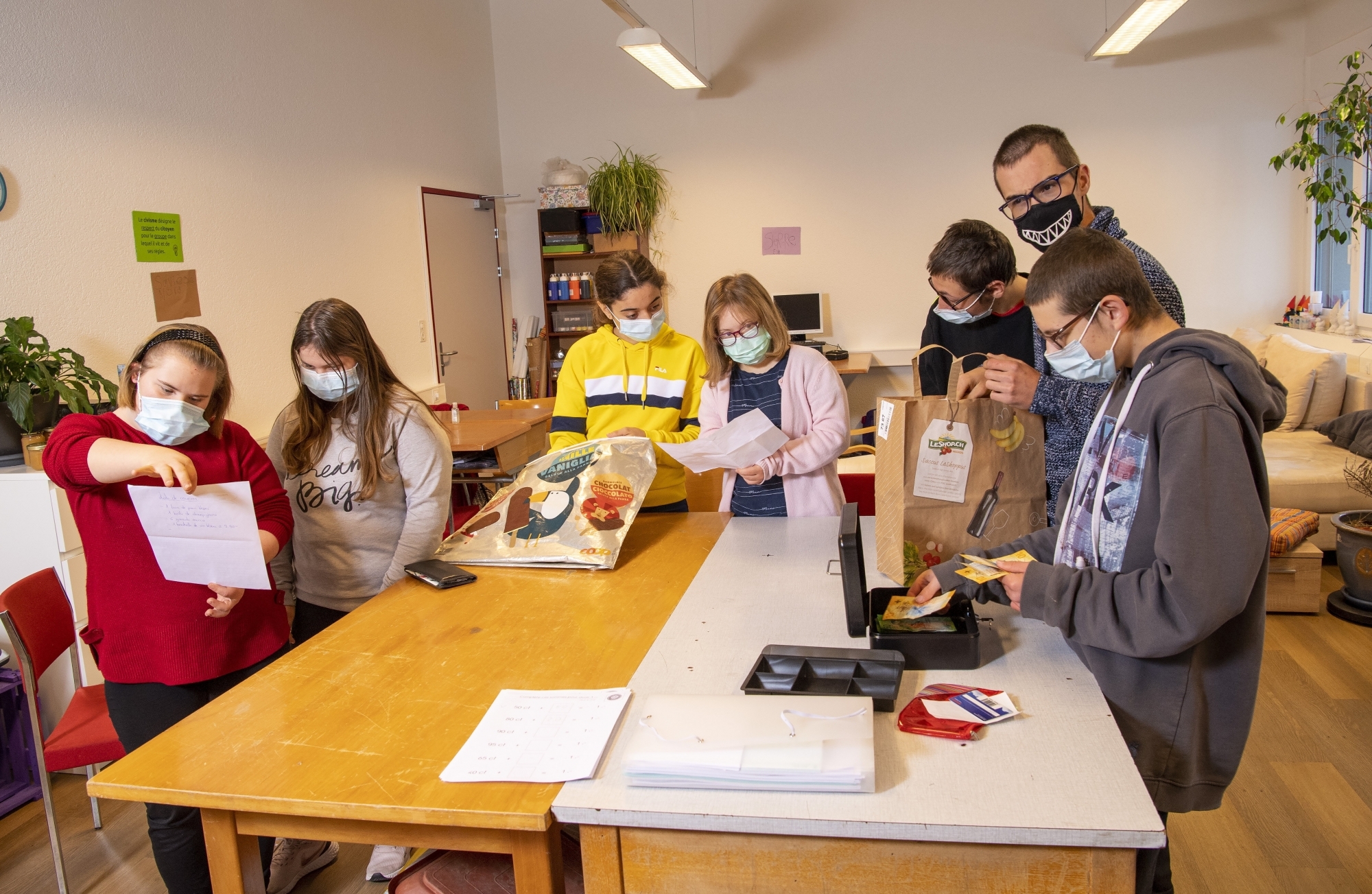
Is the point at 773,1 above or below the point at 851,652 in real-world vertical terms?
above

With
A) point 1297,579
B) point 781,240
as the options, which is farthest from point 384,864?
point 781,240

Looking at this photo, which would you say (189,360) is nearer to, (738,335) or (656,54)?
(738,335)

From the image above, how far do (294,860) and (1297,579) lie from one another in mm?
3767

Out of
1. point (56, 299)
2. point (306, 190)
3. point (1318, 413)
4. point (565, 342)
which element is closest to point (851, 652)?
point (56, 299)

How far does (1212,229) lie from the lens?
6.24m

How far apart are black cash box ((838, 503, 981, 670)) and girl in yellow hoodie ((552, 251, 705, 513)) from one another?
1.02 m

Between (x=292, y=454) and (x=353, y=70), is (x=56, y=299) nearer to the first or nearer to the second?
(x=292, y=454)

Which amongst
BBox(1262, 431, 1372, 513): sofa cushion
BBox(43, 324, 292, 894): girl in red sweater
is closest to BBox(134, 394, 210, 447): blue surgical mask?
BBox(43, 324, 292, 894): girl in red sweater

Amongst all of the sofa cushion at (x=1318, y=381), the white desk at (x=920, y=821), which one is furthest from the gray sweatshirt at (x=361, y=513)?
the sofa cushion at (x=1318, y=381)

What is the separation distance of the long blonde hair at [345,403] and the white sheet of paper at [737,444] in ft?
2.08

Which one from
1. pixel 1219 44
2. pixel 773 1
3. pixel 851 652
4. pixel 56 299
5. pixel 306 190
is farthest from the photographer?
pixel 773 1

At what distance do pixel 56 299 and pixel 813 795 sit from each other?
3365mm

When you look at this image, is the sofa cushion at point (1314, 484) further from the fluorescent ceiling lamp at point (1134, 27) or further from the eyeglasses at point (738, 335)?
the eyeglasses at point (738, 335)

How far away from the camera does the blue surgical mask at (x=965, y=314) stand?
2.34 metres
